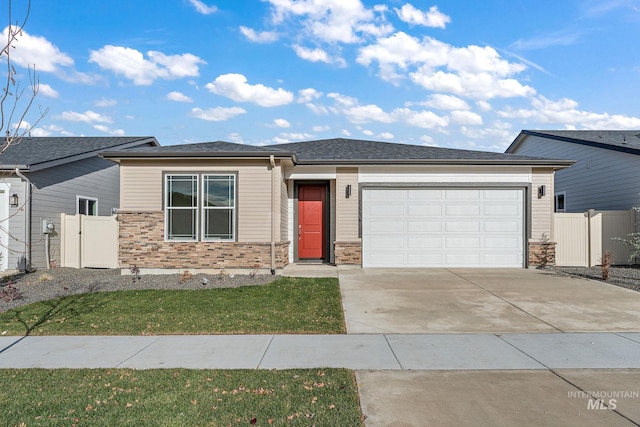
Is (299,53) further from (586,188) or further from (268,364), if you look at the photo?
(268,364)

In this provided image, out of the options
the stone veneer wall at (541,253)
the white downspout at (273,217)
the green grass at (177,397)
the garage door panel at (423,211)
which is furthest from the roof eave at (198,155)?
the stone veneer wall at (541,253)

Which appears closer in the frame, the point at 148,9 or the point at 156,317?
the point at 156,317

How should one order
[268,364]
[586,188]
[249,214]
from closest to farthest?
[268,364] → [249,214] → [586,188]

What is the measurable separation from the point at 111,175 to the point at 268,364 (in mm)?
13842

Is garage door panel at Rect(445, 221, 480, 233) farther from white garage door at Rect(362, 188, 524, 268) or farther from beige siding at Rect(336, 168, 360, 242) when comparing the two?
beige siding at Rect(336, 168, 360, 242)

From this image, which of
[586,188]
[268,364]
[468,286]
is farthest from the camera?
[586,188]

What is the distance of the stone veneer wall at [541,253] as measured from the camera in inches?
480

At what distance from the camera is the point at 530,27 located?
1135cm

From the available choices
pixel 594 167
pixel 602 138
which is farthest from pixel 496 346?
pixel 602 138

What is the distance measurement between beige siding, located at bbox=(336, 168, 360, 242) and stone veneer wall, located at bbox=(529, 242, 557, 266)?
209 inches

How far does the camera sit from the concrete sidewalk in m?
4.70

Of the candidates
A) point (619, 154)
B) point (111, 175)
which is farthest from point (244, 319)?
point (619, 154)

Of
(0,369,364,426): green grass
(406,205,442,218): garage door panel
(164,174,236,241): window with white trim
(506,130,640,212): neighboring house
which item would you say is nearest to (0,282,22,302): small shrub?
(164,174,236,241): window with white trim

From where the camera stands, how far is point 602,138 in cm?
1589
